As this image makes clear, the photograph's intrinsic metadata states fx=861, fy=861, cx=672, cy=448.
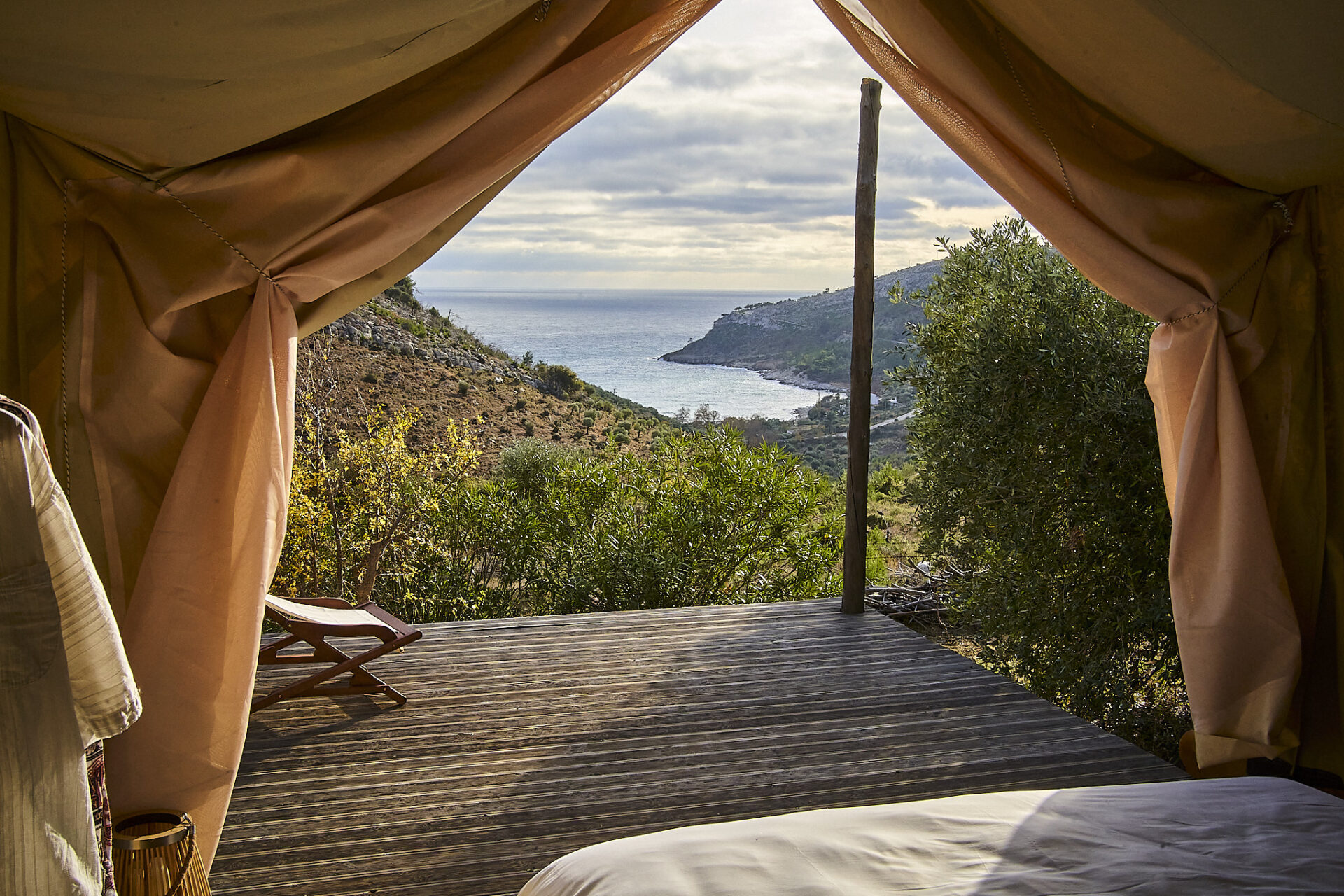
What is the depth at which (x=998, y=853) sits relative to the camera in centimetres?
137

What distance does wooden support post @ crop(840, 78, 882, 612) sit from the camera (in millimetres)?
3973

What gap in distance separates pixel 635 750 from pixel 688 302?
4104 centimetres

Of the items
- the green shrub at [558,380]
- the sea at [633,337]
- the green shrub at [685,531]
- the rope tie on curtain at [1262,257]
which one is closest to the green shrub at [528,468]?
the green shrub at [685,531]

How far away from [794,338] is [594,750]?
554 inches

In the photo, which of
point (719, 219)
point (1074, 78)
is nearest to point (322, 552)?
point (1074, 78)

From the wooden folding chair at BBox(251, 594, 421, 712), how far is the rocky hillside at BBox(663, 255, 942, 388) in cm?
747

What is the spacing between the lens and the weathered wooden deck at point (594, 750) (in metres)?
2.27

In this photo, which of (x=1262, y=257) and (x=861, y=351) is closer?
(x=1262, y=257)

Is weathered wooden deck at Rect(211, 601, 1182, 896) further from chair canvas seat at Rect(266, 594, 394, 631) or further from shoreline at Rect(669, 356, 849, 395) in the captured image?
shoreline at Rect(669, 356, 849, 395)

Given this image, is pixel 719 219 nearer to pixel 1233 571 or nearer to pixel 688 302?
pixel 688 302

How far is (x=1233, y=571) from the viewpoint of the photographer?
2309mm

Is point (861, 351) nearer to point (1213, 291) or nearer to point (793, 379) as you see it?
point (1213, 291)

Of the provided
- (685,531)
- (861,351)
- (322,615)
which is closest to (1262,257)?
(861,351)

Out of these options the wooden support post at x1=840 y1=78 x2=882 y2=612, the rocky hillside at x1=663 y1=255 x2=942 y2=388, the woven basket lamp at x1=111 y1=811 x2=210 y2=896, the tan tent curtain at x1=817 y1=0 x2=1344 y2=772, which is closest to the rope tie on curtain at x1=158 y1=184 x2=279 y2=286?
the woven basket lamp at x1=111 y1=811 x2=210 y2=896
